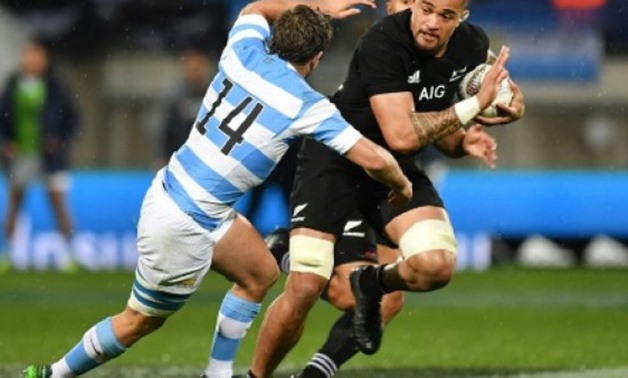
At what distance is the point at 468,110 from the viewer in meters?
7.62

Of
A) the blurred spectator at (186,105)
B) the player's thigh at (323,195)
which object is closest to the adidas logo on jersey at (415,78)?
the player's thigh at (323,195)

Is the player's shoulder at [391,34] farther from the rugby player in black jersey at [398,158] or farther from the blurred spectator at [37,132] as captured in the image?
the blurred spectator at [37,132]

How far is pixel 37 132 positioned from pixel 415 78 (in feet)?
29.8

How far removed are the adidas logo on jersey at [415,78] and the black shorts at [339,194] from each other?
432mm

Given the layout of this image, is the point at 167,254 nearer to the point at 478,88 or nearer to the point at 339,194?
the point at 339,194

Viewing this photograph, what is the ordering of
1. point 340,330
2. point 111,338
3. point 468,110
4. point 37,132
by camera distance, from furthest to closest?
point 37,132 → point 340,330 → point 468,110 → point 111,338

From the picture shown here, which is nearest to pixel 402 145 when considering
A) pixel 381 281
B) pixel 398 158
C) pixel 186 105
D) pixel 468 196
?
pixel 398 158

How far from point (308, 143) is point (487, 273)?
307 inches

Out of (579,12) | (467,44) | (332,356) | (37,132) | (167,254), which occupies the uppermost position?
(467,44)

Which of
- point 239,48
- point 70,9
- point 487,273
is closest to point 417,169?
point 239,48

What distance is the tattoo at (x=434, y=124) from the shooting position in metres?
7.66

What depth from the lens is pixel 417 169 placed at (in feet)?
27.1

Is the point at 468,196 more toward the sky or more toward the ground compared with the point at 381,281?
more toward the ground

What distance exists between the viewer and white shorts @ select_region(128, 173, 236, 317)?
739 cm
